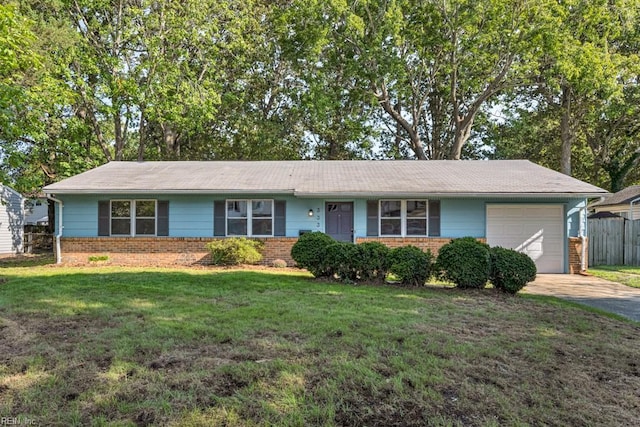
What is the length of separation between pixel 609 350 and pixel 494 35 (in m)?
17.9

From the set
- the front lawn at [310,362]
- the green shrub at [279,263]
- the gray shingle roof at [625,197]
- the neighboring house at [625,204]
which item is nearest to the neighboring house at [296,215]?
the green shrub at [279,263]

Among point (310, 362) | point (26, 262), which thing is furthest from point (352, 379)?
point (26, 262)

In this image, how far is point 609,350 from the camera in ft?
14.9

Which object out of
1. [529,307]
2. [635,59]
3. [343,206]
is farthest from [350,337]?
[635,59]

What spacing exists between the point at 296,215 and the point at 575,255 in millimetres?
9060

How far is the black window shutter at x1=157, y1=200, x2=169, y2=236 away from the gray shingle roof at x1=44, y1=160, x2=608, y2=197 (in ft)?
2.22

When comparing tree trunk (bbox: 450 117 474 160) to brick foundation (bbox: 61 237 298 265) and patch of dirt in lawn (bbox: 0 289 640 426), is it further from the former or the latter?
patch of dirt in lawn (bbox: 0 289 640 426)

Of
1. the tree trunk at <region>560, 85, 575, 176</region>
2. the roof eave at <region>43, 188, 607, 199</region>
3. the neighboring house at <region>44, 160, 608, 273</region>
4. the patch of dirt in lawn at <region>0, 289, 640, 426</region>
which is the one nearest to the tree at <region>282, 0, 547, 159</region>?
the tree trunk at <region>560, 85, 575, 176</region>

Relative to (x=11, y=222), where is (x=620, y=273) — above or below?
below

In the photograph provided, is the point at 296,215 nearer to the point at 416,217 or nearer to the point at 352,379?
the point at 416,217

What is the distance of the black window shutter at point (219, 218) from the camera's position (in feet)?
42.8

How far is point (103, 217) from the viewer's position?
43.2 feet

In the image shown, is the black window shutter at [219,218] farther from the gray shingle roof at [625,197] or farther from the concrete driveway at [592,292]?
the gray shingle roof at [625,197]

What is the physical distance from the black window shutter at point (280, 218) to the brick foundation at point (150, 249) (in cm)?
27
